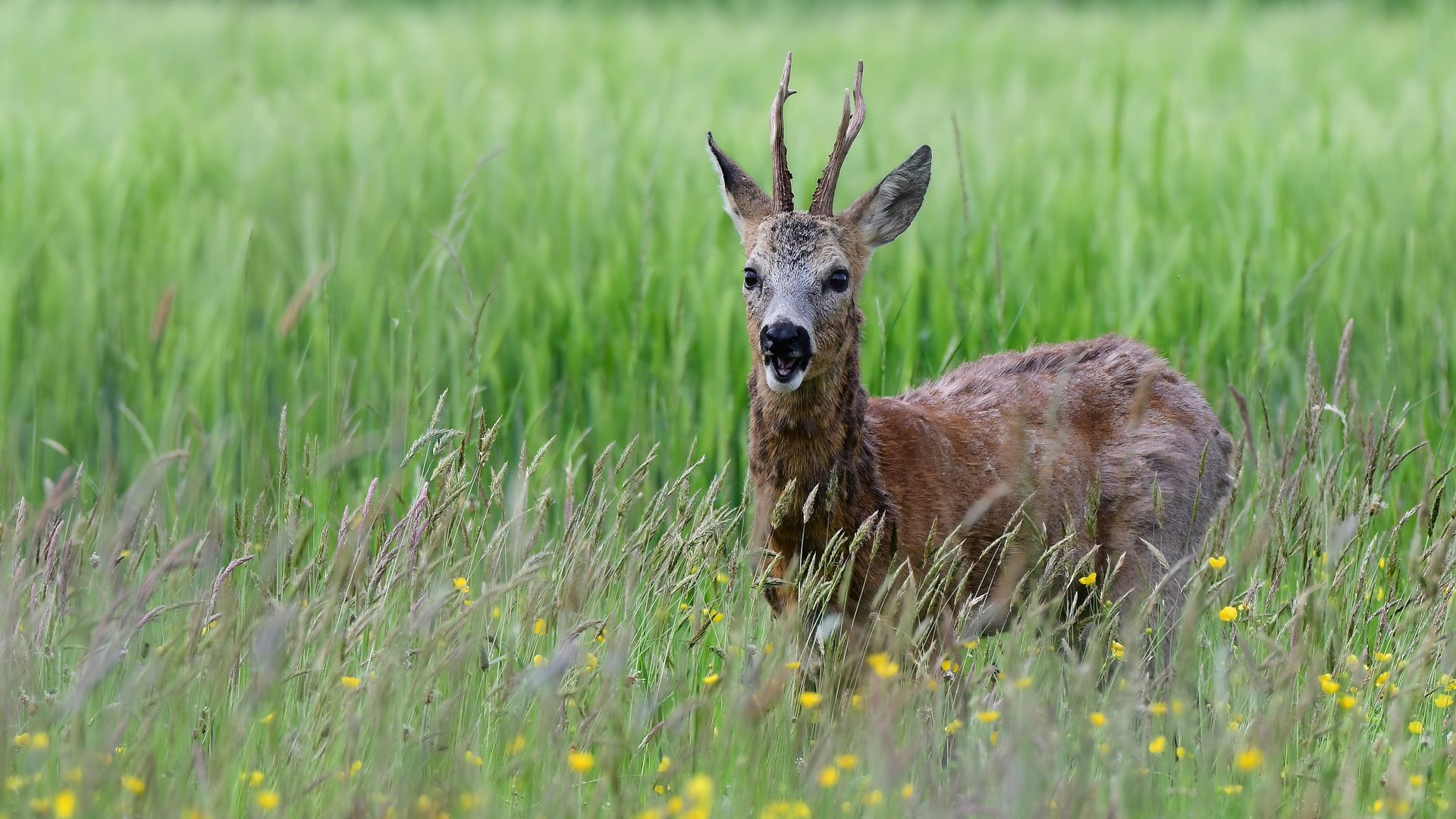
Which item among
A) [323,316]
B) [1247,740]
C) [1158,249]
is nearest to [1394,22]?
[1158,249]

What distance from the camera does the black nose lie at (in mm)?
3717

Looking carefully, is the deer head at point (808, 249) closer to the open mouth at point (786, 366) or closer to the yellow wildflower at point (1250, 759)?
the open mouth at point (786, 366)

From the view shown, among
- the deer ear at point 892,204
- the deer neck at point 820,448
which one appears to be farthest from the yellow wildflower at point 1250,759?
the deer ear at point 892,204

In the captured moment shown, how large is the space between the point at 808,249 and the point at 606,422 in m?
1.55

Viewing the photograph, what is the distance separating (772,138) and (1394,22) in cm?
1611

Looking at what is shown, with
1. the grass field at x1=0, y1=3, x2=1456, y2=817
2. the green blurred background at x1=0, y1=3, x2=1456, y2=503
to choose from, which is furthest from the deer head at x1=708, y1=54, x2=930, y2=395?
the green blurred background at x1=0, y1=3, x2=1456, y2=503

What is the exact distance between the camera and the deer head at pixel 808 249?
148 inches

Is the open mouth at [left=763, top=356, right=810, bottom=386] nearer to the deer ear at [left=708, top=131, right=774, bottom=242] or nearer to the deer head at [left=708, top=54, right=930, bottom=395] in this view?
the deer head at [left=708, top=54, right=930, bottom=395]

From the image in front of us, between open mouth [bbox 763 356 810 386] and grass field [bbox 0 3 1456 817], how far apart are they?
377mm

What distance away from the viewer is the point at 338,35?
43.5 feet

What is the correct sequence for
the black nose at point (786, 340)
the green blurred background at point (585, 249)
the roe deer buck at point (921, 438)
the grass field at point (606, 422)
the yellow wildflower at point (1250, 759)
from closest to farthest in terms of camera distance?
the yellow wildflower at point (1250, 759)
the grass field at point (606, 422)
the black nose at point (786, 340)
the roe deer buck at point (921, 438)
the green blurred background at point (585, 249)

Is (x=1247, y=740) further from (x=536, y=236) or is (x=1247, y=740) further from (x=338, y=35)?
(x=338, y=35)

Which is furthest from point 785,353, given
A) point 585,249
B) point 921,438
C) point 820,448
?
point 585,249

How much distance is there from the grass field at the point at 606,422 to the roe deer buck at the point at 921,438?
0.21 meters
